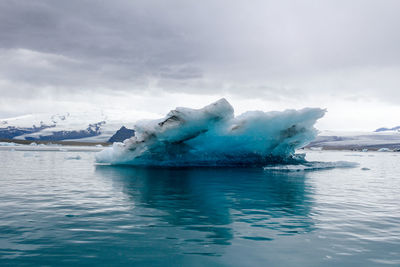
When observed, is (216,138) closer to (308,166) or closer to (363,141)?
(308,166)

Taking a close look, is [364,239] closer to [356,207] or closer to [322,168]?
[356,207]

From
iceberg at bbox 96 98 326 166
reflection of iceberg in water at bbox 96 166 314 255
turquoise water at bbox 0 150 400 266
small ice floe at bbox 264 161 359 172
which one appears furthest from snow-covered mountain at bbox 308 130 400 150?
turquoise water at bbox 0 150 400 266

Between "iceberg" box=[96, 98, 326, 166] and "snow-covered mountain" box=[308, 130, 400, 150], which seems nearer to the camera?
"iceberg" box=[96, 98, 326, 166]

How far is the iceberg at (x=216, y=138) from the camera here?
17750 mm

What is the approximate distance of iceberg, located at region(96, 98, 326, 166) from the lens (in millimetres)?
17750

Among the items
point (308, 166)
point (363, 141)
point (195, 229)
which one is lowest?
point (195, 229)

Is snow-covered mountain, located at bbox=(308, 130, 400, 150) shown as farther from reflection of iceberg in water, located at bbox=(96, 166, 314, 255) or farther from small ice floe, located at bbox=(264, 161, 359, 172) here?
reflection of iceberg in water, located at bbox=(96, 166, 314, 255)

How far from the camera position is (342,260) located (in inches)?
174

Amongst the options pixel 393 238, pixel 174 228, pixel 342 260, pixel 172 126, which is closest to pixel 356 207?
pixel 393 238

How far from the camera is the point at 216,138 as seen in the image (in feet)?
64.7

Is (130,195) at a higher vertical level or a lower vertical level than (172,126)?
lower

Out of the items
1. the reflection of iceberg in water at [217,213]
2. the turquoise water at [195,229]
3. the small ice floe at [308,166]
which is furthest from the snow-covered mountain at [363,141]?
the turquoise water at [195,229]

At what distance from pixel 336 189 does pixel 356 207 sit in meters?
3.46

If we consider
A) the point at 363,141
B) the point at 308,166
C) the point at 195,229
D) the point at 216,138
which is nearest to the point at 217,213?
the point at 195,229
